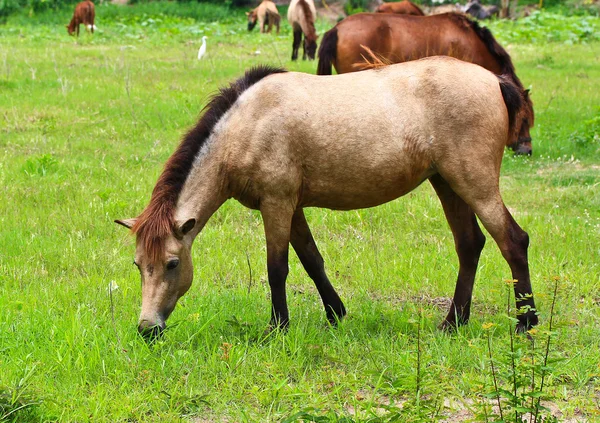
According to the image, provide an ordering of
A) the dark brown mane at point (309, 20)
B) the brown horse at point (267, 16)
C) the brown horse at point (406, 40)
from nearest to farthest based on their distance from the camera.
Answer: the brown horse at point (406, 40)
the dark brown mane at point (309, 20)
the brown horse at point (267, 16)

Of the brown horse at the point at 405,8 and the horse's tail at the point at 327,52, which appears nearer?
the horse's tail at the point at 327,52

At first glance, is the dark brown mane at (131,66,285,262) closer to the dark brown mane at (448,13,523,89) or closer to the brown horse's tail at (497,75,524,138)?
the brown horse's tail at (497,75,524,138)

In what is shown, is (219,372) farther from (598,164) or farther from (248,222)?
(598,164)

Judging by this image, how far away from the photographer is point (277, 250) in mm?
5117

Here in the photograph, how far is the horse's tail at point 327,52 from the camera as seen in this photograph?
10.6m

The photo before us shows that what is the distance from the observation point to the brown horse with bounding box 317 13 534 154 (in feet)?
34.6

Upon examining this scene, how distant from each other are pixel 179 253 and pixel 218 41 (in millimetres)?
19172

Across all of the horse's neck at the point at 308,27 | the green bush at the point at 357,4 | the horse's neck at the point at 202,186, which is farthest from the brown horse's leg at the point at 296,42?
the horse's neck at the point at 202,186

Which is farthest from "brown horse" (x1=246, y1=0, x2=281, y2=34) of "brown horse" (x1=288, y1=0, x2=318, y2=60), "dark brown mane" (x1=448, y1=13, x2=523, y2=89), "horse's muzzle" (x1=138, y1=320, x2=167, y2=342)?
"horse's muzzle" (x1=138, y1=320, x2=167, y2=342)

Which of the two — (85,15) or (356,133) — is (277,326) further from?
(85,15)

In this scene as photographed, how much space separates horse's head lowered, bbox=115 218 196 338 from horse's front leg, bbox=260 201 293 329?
1.75ft

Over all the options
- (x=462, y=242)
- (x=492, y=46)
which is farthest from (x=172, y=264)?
(x=492, y=46)

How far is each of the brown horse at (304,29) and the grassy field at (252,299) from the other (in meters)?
8.50

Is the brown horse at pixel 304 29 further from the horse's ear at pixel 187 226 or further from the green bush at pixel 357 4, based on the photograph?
the horse's ear at pixel 187 226
